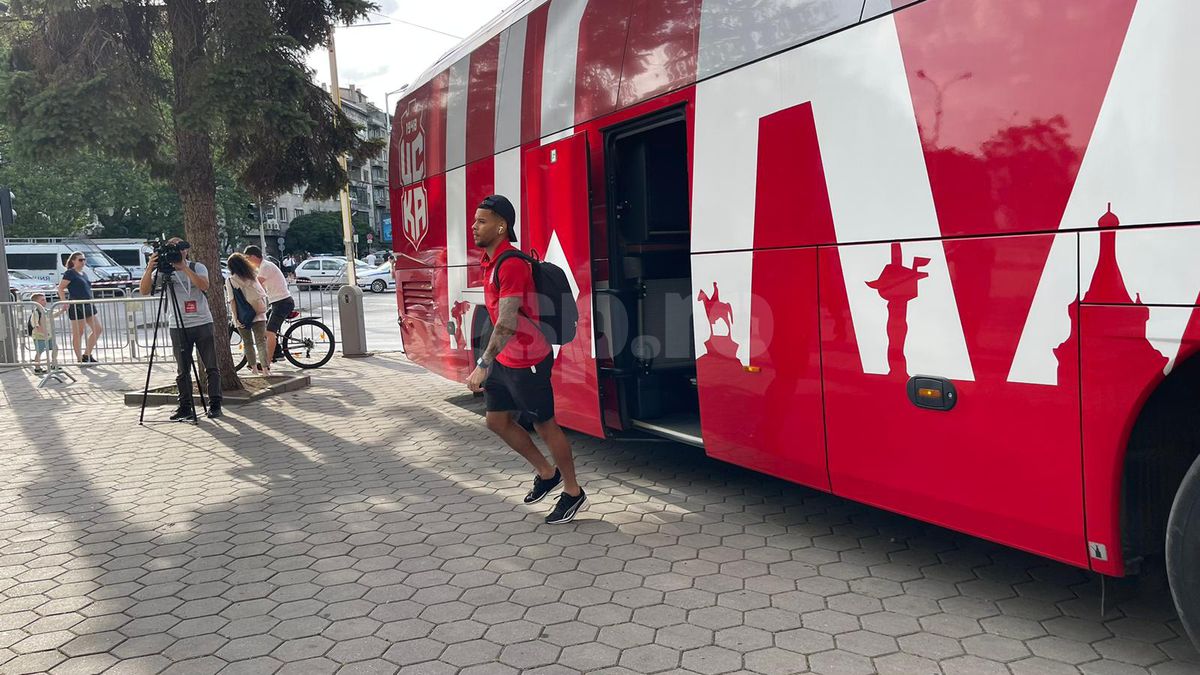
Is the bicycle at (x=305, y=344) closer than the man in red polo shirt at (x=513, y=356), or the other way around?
the man in red polo shirt at (x=513, y=356)

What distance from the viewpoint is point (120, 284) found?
28312mm

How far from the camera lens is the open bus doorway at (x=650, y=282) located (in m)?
5.86

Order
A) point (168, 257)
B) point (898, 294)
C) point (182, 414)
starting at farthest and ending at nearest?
point (182, 414)
point (168, 257)
point (898, 294)

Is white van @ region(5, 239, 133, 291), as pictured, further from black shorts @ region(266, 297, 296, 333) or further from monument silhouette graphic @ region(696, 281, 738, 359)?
monument silhouette graphic @ region(696, 281, 738, 359)

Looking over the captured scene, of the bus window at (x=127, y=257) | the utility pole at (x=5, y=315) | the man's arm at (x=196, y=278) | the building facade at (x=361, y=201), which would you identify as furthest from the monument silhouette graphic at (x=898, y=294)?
the building facade at (x=361, y=201)

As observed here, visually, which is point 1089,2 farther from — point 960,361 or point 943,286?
point 960,361

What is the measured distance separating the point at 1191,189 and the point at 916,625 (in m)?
1.97

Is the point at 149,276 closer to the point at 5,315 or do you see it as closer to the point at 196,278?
the point at 196,278

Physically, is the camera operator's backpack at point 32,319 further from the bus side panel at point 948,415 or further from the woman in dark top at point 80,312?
the bus side panel at point 948,415

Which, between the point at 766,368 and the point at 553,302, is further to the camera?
the point at 553,302

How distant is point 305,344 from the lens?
12992mm

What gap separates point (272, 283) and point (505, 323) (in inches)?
331

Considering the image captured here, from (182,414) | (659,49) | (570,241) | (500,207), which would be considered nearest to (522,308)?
(500,207)

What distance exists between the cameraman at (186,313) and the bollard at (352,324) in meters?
5.49
